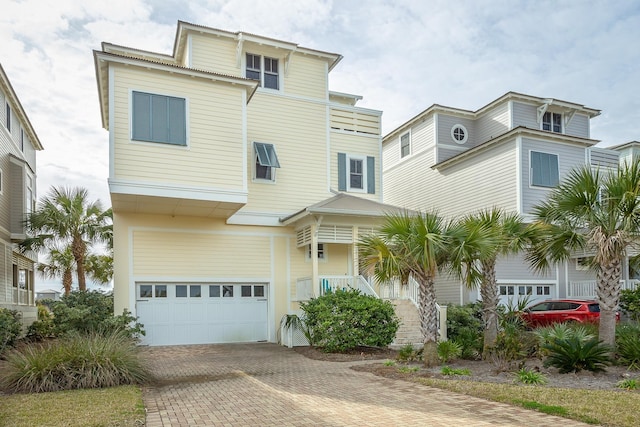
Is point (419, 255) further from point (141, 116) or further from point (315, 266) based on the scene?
point (141, 116)

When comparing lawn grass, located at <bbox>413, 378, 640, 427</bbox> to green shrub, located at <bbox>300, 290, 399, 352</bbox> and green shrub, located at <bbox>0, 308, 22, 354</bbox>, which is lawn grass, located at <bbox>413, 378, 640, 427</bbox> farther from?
green shrub, located at <bbox>0, 308, 22, 354</bbox>

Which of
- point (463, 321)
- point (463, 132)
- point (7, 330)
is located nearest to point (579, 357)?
point (463, 321)

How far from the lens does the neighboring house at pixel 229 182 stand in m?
14.1

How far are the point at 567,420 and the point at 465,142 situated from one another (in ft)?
65.5

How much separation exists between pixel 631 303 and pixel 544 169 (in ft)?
20.6

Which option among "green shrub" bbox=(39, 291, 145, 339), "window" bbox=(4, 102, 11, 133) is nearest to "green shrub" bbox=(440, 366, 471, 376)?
"green shrub" bbox=(39, 291, 145, 339)

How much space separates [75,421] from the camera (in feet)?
20.9

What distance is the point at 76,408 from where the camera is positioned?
706 centimetres

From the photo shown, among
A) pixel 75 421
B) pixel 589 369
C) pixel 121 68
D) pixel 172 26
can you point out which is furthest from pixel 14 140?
pixel 589 369

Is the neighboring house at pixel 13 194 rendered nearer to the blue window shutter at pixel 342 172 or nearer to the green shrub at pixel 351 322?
the green shrub at pixel 351 322

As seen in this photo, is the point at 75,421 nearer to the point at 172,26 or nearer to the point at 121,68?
the point at 121,68

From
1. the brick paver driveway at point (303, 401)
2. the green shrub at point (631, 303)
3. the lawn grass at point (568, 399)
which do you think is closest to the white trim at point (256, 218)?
the brick paver driveway at point (303, 401)

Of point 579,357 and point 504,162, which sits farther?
point 504,162

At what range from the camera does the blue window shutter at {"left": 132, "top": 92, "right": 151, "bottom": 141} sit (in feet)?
45.6
